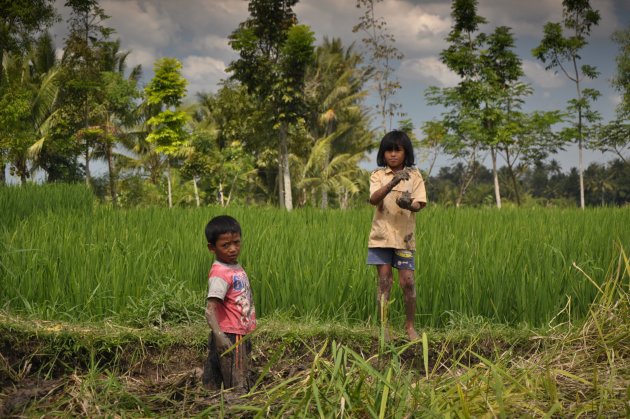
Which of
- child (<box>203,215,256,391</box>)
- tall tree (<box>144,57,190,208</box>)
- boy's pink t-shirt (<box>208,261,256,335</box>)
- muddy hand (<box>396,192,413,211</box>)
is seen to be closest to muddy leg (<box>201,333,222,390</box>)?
child (<box>203,215,256,391</box>)

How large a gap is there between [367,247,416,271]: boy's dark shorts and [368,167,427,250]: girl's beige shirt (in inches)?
1.5

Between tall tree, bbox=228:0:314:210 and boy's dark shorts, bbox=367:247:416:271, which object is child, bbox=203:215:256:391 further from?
tall tree, bbox=228:0:314:210

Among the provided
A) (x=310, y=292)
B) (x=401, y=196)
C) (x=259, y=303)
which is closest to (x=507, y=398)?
(x=401, y=196)

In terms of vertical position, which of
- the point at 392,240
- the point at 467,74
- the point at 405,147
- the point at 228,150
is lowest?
the point at 392,240

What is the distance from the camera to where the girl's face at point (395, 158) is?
3.33m

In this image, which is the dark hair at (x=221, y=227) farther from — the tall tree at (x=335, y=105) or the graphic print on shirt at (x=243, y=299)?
the tall tree at (x=335, y=105)

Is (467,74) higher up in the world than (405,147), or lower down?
higher up

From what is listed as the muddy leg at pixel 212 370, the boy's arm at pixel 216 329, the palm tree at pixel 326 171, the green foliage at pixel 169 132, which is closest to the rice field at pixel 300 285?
the muddy leg at pixel 212 370

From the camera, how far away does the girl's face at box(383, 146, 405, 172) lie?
3.33m

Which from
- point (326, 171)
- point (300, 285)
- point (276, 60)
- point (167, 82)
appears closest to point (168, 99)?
point (167, 82)

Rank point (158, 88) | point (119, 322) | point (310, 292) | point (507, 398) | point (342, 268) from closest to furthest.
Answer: point (507, 398) → point (119, 322) → point (310, 292) → point (342, 268) → point (158, 88)

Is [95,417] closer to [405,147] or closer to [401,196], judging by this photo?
[401,196]

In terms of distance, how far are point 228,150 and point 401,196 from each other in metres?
23.6

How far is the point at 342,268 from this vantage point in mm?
4082
